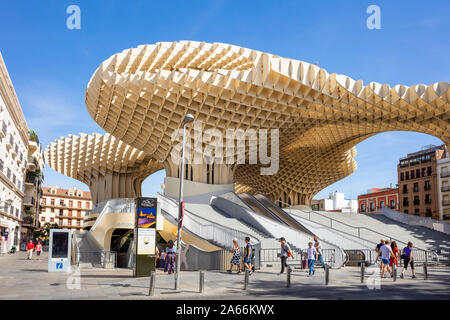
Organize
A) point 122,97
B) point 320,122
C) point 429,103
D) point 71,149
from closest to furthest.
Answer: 1. point 429,103
2. point 122,97
3. point 320,122
4. point 71,149

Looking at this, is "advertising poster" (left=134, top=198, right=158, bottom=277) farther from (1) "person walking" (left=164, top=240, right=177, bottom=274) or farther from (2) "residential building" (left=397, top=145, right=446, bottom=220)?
(2) "residential building" (left=397, top=145, right=446, bottom=220)

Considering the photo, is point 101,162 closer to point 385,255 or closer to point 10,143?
point 10,143

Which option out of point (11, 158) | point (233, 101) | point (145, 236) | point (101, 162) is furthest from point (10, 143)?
point (145, 236)

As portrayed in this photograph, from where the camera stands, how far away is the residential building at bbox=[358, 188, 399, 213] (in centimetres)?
7643

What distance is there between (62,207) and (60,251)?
86.2 metres

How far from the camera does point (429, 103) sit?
30844 mm

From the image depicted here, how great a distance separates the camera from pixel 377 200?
265ft

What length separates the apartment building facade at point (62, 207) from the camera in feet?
326

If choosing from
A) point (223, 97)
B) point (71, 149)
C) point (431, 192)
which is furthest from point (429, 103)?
point (71, 149)

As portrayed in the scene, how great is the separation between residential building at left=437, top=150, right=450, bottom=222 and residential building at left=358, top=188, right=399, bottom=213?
13120 millimetres

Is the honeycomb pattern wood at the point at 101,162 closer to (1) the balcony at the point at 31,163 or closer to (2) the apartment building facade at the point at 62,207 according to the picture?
(1) the balcony at the point at 31,163

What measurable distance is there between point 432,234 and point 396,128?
8.87 meters

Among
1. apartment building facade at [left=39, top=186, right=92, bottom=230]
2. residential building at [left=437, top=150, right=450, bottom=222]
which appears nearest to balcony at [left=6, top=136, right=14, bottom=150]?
residential building at [left=437, top=150, right=450, bottom=222]
